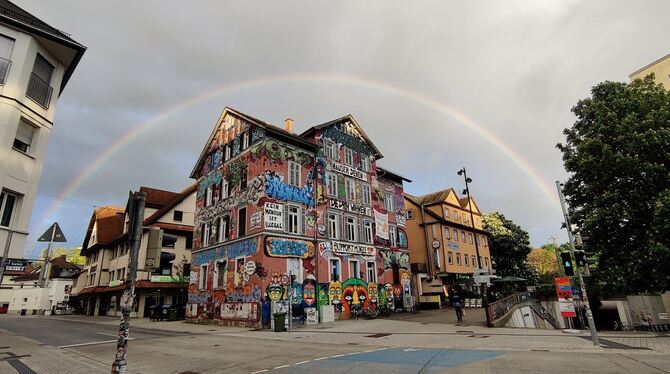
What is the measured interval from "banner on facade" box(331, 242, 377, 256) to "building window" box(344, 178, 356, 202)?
397 centimetres

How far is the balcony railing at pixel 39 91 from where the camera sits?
1330 centimetres

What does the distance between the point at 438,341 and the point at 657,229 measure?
11.3 m

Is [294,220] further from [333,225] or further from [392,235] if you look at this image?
[392,235]

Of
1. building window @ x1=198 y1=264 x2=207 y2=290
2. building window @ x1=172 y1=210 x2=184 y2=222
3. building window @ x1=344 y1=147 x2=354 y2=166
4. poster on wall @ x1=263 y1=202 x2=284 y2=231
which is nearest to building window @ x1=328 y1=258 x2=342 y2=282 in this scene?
poster on wall @ x1=263 y1=202 x2=284 y2=231

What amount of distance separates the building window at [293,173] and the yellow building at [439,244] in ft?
61.4

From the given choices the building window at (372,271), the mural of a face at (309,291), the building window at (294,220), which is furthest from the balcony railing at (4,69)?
the building window at (372,271)

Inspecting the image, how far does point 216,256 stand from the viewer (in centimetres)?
2862

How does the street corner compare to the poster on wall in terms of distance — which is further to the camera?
the poster on wall

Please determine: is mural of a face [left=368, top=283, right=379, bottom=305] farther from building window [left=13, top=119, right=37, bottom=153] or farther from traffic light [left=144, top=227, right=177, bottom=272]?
traffic light [left=144, top=227, right=177, bottom=272]

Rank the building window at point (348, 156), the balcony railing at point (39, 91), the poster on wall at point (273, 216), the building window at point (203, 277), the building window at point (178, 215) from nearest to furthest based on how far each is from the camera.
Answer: the balcony railing at point (39, 91), the poster on wall at point (273, 216), the building window at point (203, 277), the building window at point (348, 156), the building window at point (178, 215)

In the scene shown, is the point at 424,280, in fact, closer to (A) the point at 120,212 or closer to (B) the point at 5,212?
(B) the point at 5,212

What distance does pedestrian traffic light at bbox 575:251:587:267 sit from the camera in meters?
13.9

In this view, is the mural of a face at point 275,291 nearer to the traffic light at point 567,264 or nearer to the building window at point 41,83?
the building window at point 41,83

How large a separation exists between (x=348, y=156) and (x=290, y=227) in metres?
9.40
